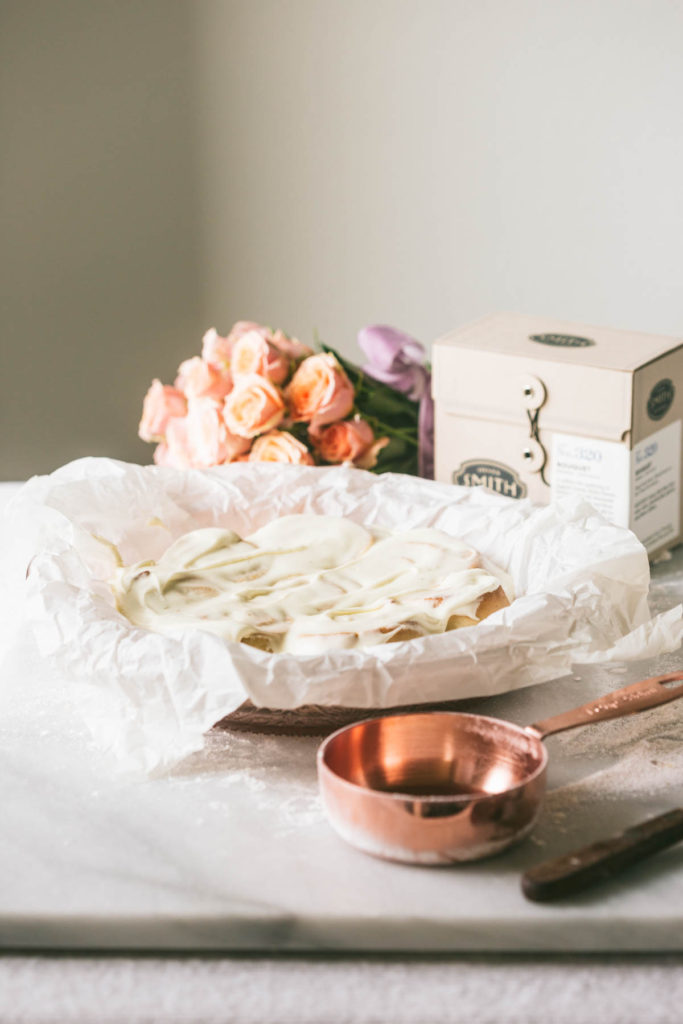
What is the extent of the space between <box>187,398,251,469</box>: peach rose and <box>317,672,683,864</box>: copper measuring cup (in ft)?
2.22

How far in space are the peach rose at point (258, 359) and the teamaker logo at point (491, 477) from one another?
23 centimetres

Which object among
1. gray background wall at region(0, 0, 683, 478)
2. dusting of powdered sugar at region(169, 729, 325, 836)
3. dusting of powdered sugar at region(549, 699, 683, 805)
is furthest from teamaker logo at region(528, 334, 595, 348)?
gray background wall at region(0, 0, 683, 478)

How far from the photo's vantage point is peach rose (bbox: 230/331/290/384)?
1.35m

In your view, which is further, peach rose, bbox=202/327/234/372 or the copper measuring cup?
peach rose, bbox=202/327/234/372

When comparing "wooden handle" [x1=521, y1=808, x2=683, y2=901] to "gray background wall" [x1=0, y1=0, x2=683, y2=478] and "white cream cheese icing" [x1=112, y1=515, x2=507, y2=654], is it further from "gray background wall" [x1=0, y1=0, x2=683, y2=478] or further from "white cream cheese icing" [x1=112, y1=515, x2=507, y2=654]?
"gray background wall" [x1=0, y1=0, x2=683, y2=478]

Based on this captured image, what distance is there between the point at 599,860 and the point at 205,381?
0.86 metres

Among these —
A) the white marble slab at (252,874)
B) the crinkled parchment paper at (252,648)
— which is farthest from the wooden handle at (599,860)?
the crinkled parchment paper at (252,648)

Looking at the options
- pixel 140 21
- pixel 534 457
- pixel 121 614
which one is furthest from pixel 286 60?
pixel 121 614

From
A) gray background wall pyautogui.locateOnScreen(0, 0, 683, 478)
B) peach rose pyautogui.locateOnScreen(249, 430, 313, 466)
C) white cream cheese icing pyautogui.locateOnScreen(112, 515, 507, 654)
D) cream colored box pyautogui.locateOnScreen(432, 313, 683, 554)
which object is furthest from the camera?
gray background wall pyautogui.locateOnScreen(0, 0, 683, 478)

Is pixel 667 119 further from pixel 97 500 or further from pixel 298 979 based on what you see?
pixel 298 979

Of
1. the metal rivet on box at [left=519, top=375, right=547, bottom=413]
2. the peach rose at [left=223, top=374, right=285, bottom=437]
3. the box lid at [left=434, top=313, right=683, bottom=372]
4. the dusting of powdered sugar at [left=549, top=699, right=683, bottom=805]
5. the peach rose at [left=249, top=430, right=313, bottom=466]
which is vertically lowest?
the dusting of powdered sugar at [left=549, top=699, right=683, bottom=805]

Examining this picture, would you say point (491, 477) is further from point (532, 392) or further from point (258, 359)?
point (258, 359)

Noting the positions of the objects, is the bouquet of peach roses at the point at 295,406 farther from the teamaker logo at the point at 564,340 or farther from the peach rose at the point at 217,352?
the teamaker logo at the point at 564,340

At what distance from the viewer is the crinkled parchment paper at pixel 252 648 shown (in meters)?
0.75
